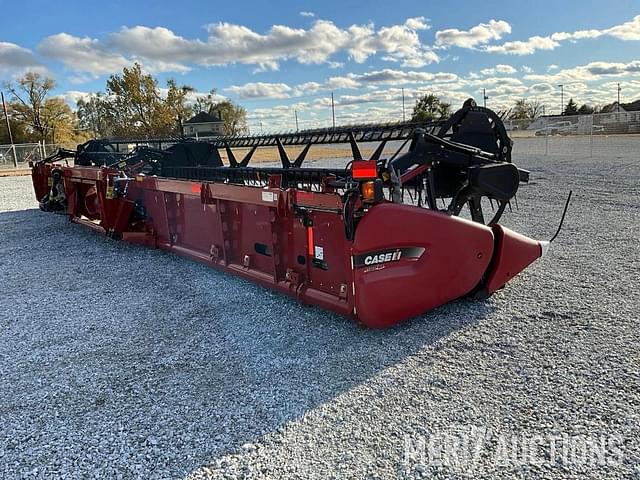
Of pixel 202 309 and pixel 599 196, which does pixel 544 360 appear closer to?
pixel 202 309

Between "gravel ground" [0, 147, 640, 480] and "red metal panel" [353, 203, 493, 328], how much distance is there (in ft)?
0.64

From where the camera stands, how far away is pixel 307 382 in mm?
2752

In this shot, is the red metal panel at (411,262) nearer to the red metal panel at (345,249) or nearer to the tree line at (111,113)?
the red metal panel at (345,249)

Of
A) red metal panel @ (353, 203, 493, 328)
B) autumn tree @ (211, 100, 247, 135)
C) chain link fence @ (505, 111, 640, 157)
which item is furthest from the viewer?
autumn tree @ (211, 100, 247, 135)

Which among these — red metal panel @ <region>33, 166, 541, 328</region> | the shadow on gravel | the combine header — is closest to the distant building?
the combine header

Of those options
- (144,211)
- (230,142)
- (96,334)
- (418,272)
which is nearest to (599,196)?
(230,142)

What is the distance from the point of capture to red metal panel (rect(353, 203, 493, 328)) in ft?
10.3

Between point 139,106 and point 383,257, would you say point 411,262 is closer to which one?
point 383,257

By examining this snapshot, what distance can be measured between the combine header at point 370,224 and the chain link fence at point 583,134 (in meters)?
16.2

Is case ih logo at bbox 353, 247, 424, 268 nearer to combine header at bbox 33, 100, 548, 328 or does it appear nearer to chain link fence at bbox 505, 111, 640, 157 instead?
combine header at bbox 33, 100, 548, 328

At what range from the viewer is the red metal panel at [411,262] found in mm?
3148

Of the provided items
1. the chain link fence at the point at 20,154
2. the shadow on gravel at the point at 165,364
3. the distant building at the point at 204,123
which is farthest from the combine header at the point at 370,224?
the distant building at the point at 204,123

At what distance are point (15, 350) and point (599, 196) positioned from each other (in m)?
9.05

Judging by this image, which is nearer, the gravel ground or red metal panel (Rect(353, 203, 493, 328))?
the gravel ground
